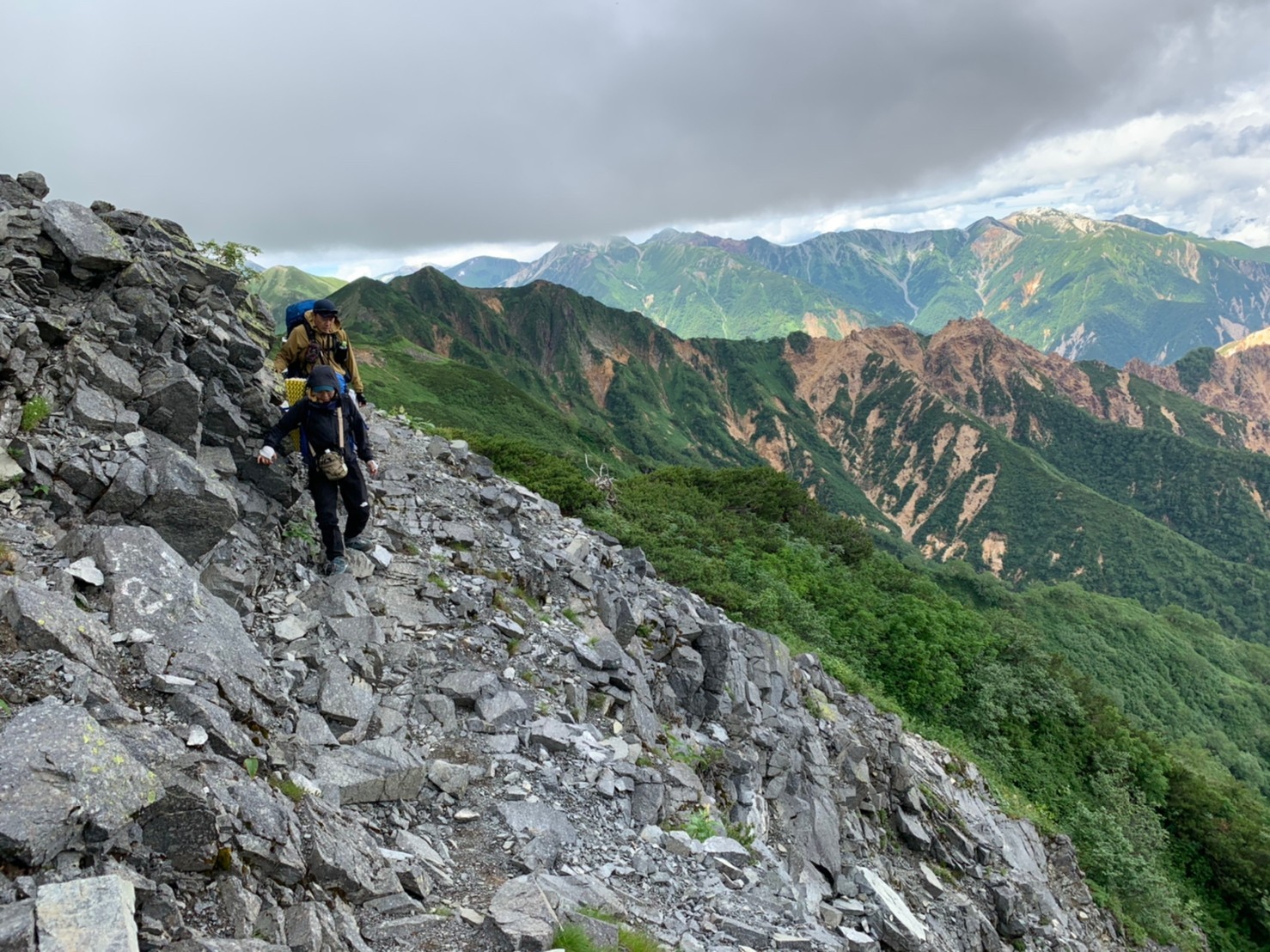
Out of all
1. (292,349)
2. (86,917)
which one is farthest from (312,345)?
(86,917)

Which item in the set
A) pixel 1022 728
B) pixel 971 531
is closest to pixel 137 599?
pixel 1022 728

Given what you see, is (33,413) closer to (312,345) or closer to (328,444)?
(328,444)

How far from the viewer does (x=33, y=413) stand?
8219mm

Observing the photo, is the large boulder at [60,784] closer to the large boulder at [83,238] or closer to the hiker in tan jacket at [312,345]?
the hiker in tan jacket at [312,345]

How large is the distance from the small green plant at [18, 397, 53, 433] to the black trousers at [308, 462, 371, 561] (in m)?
3.19

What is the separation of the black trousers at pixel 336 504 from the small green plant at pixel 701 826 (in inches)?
272

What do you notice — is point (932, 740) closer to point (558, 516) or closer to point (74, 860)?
point (558, 516)

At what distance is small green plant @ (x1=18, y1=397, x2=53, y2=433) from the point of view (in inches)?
322

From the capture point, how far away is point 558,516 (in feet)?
68.1

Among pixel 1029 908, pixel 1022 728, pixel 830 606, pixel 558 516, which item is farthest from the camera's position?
pixel 830 606

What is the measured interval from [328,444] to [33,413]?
3.43 m

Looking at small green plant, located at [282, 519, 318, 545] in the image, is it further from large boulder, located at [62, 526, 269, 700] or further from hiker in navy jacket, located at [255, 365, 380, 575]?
large boulder, located at [62, 526, 269, 700]

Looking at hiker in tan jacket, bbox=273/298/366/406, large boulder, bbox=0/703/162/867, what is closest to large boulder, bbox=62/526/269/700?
large boulder, bbox=0/703/162/867

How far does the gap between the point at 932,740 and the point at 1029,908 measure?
18.7 feet
